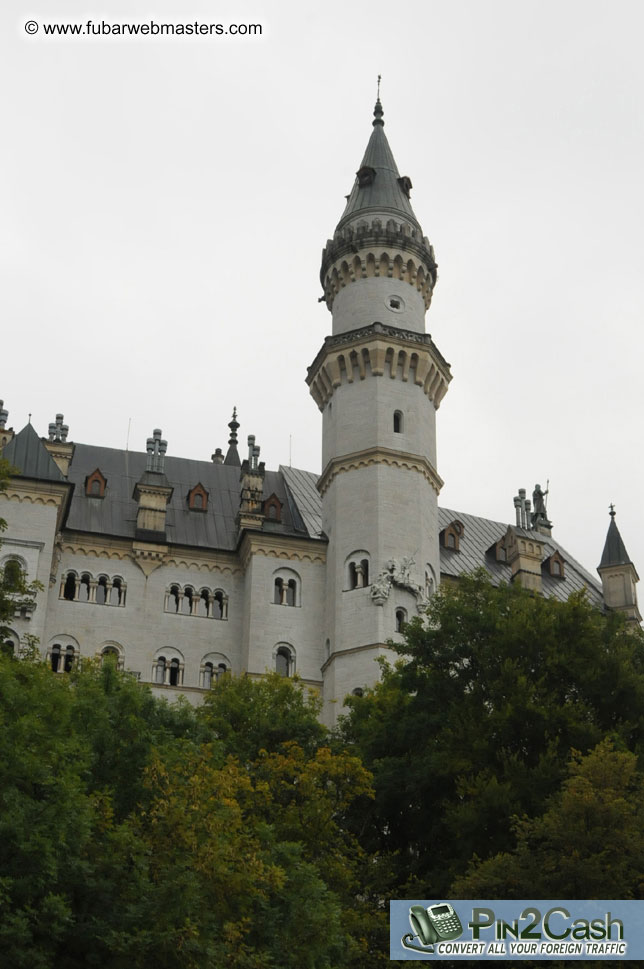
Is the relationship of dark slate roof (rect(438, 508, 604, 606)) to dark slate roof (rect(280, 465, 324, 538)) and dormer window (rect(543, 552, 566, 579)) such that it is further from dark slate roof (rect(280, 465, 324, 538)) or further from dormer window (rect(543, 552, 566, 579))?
dark slate roof (rect(280, 465, 324, 538))

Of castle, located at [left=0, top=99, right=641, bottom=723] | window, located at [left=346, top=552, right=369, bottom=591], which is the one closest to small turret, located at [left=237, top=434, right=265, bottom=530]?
castle, located at [left=0, top=99, right=641, bottom=723]

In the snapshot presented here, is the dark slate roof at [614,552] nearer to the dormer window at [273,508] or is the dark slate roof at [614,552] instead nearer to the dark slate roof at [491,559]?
the dark slate roof at [491,559]

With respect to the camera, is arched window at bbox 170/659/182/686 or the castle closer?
the castle

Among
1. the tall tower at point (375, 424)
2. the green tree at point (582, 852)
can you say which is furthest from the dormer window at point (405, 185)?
the green tree at point (582, 852)

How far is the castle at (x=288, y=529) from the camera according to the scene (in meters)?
54.2

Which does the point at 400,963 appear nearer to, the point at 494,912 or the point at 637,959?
the point at 494,912

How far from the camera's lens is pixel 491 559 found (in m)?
69.4

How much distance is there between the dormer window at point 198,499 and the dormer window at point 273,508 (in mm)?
3355

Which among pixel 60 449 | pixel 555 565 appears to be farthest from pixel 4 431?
pixel 555 565

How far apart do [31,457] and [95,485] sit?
5.72 m

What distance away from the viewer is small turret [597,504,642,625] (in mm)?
70438

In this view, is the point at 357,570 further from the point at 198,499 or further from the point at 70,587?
the point at 70,587

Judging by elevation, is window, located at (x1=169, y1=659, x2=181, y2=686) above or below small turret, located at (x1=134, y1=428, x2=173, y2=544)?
below

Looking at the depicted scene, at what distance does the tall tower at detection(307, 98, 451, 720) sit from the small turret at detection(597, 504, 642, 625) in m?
16.6
